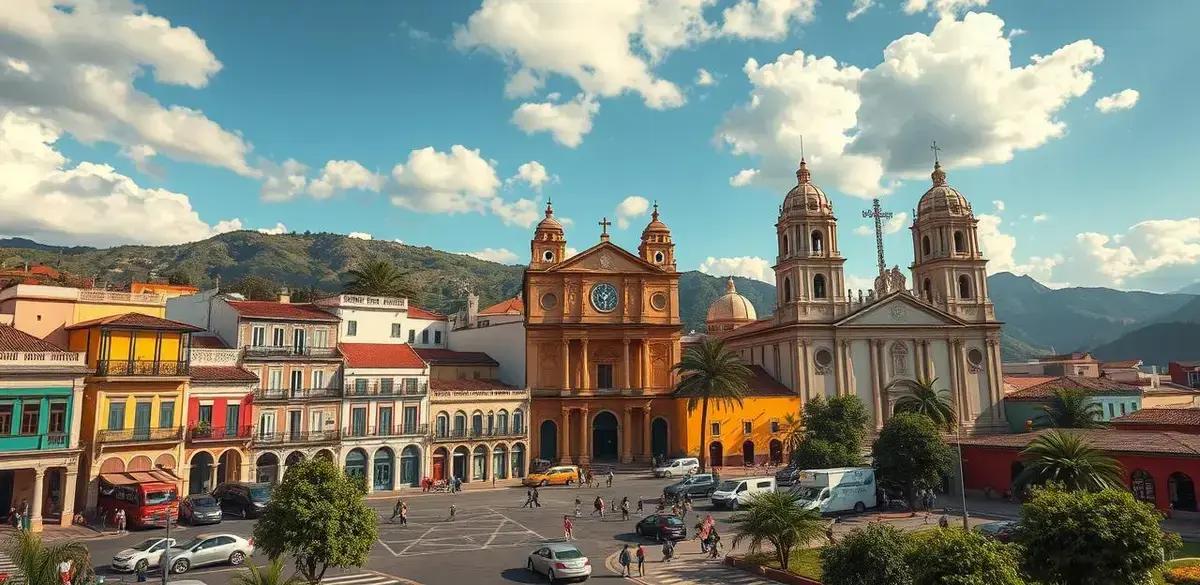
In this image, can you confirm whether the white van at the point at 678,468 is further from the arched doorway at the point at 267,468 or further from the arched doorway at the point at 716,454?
the arched doorway at the point at 267,468

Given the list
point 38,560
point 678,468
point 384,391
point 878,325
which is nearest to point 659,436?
point 678,468

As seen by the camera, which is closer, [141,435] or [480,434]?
[141,435]

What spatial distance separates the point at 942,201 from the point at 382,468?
5763cm

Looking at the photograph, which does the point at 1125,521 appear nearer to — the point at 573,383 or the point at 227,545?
the point at 227,545

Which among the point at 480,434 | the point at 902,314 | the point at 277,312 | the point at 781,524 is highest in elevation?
the point at 902,314

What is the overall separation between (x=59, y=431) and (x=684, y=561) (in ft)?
95.1

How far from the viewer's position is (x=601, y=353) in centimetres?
6506

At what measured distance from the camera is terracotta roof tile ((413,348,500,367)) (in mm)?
61062

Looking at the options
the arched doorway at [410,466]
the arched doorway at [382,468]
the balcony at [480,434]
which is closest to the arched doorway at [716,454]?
the balcony at [480,434]

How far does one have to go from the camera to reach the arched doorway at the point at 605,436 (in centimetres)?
6341

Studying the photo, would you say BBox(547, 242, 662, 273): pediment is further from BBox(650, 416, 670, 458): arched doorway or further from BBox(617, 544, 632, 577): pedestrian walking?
BBox(617, 544, 632, 577): pedestrian walking

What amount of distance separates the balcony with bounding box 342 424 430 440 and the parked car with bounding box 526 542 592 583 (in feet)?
87.7

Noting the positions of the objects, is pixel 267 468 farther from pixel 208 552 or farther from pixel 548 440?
pixel 548 440

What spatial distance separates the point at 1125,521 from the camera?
17.7 m
